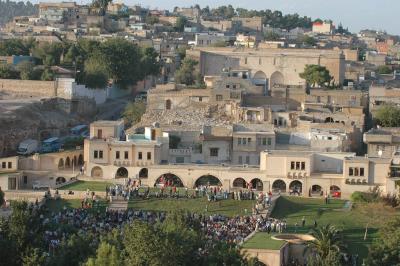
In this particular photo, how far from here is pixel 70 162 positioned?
161 ft

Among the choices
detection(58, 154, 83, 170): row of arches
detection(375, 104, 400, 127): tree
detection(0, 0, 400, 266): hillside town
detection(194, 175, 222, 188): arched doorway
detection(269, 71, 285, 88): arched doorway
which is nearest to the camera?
detection(0, 0, 400, 266): hillside town

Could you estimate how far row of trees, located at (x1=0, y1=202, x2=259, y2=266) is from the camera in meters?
31.1

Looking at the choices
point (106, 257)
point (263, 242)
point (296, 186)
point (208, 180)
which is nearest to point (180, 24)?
point (208, 180)

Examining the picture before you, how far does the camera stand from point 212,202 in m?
41.2

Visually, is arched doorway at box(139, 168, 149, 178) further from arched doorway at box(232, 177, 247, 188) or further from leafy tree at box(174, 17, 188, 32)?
leafy tree at box(174, 17, 188, 32)

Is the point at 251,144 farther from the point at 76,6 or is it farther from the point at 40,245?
the point at 76,6

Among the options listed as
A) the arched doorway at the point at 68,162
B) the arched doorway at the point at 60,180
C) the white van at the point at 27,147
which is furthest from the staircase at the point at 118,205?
the white van at the point at 27,147

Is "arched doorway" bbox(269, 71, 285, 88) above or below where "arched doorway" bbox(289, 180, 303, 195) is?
above

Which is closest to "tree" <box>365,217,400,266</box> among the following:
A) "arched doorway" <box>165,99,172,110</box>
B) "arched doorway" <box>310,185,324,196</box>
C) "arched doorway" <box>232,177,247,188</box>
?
"arched doorway" <box>310,185,324,196</box>

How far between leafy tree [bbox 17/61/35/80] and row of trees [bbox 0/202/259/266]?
3001 centimetres

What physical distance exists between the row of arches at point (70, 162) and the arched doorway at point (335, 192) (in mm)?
10841

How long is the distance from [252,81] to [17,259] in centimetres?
3003

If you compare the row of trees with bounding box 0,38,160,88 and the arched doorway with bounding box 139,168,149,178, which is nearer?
the arched doorway with bounding box 139,168,149,178

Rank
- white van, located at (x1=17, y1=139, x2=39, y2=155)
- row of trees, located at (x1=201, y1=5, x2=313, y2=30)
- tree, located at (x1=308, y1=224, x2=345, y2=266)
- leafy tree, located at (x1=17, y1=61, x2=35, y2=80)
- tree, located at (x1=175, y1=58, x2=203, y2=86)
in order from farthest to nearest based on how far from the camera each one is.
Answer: row of trees, located at (x1=201, y1=5, x2=313, y2=30) → tree, located at (x1=175, y1=58, x2=203, y2=86) → leafy tree, located at (x1=17, y1=61, x2=35, y2=80) → white van, located at (x1=17, y1=139, x2=39, y2=155) → tree, located at (x1=308, y1=224, x2=345, y2=266)
